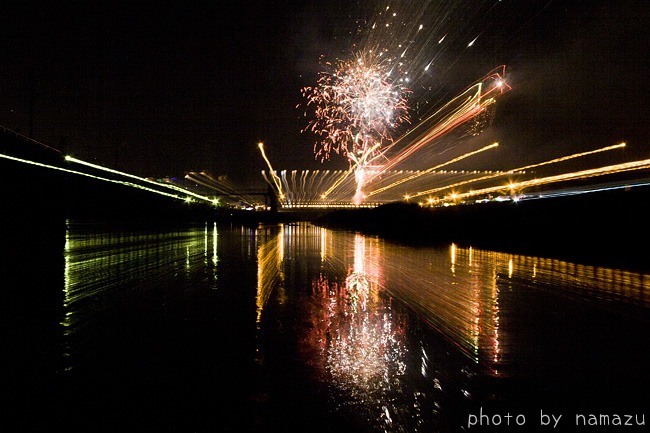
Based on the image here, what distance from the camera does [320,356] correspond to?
5316 mm

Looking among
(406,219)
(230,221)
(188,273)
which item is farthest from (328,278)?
(230,221)

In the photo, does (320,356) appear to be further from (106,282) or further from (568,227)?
(568,227)

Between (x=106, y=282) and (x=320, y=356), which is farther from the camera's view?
(x=106, y=282)

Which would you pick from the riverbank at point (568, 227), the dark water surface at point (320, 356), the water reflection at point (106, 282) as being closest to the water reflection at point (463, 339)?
the dark water surface at point (320, 356)

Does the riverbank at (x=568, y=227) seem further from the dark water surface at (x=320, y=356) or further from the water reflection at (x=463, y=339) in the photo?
the dark water surface at (x=320, y=356)

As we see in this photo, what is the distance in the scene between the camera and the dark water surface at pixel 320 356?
384 cm

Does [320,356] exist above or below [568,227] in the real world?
below

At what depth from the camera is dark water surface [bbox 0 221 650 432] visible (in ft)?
12.6

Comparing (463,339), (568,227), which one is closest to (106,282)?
(463,339)

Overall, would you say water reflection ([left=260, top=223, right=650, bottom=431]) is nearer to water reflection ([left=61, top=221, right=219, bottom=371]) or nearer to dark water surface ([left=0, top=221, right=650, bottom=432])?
dark water surface ([left=0, top=221, right=650, bottom=432])

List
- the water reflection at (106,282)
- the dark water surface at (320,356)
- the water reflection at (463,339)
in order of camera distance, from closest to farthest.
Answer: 1. the dark water surface at (320,356)
2. the water reflection at (463,339)
3. the water reflection at (106,282)

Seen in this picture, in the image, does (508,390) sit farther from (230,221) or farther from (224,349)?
(230,221)

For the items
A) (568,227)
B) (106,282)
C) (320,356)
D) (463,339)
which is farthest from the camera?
(568,227)

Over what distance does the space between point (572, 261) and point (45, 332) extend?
13964mm
